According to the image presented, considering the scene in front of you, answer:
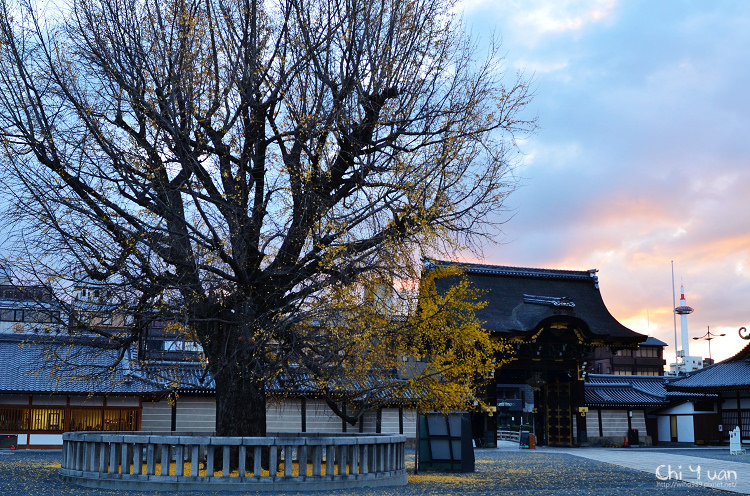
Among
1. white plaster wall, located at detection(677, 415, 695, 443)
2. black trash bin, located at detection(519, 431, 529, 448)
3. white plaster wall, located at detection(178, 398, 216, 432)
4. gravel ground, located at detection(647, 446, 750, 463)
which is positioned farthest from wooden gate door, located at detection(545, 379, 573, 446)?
white plaster wall, located at detection(178, 398, 216, 432)

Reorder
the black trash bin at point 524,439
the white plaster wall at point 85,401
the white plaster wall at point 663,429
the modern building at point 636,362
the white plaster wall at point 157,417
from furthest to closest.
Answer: the modern building at point 636,362 → the white plaster wall at point 663,429 → the black trash bin at point 524,439 → the white plaster wall at point 157,417 → the white plaster wall at point 85,401

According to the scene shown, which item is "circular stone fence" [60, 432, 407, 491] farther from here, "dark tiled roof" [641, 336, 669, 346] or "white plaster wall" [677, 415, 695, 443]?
"dark tiled roof" [641, 336, 669, 346]

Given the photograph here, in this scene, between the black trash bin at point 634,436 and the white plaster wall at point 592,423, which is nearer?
the white plaster wall at point 592,423

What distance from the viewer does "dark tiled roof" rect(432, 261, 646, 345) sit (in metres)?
37.0

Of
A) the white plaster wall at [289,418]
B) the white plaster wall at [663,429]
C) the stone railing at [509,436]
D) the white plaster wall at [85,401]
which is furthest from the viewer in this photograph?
the white plaster wall at [663,429]

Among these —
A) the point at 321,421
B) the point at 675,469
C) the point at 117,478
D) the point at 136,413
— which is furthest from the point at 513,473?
the point at 136,413

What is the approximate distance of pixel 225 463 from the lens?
14.1 m

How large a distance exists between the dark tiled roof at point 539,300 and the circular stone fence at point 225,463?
21890 mm

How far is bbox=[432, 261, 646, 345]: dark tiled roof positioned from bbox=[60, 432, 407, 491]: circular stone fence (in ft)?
71.8

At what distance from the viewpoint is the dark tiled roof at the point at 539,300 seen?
37.0 meters

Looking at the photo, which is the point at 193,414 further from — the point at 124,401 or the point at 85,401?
the point at 85,401

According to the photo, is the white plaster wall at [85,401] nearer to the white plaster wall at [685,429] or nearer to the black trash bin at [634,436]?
the black trash bin at [634,436]

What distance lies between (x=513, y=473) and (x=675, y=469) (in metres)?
5.48

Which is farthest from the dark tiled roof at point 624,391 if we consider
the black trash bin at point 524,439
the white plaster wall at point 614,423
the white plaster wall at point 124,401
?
the white plaster wall at point 124,401
